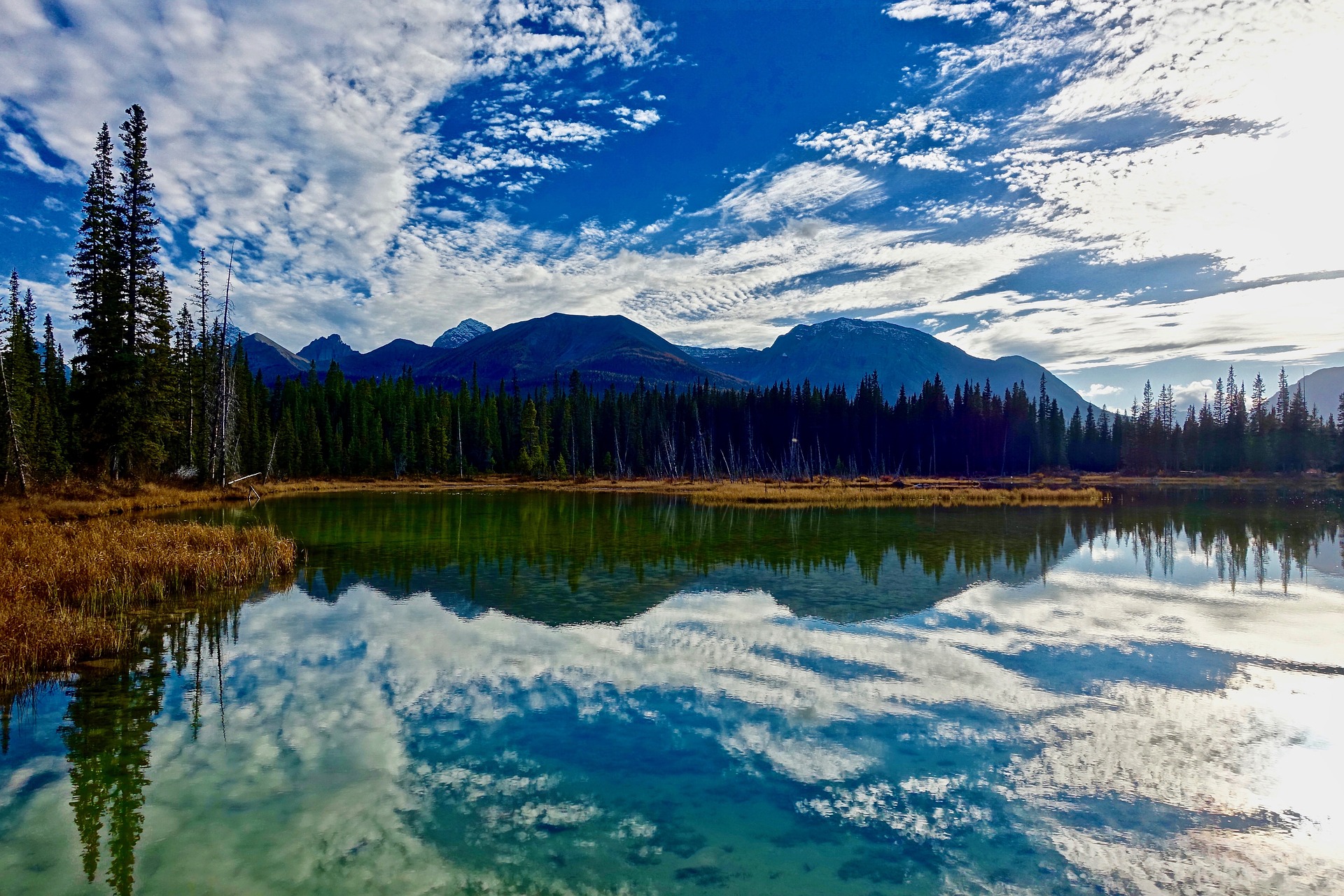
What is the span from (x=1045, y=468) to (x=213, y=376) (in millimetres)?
123715

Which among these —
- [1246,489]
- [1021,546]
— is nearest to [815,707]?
[1021,546]

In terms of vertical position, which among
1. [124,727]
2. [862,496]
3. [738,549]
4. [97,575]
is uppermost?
[97,575]

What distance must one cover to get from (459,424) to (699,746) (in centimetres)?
9931

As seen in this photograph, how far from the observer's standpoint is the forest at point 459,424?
4041cm

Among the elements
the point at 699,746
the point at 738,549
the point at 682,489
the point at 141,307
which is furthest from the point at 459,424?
the point at 699,746

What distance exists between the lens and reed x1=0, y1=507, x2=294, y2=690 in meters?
13.0

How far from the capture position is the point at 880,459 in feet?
401

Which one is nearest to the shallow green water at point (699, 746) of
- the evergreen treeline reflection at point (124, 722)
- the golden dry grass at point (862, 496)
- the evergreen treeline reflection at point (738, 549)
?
the evergreen treeline reflection at point (124, 722)

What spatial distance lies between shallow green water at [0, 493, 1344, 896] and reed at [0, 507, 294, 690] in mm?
1286

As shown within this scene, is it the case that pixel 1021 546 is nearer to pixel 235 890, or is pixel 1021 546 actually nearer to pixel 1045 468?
pixel 235 890

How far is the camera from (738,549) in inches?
1220

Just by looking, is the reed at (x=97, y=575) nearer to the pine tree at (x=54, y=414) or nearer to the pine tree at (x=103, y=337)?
the pine tree at (x=103, y=337)

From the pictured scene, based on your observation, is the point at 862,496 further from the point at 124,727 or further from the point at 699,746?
the point at 124,727

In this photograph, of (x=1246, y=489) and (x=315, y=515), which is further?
(x=1246, y=489)
